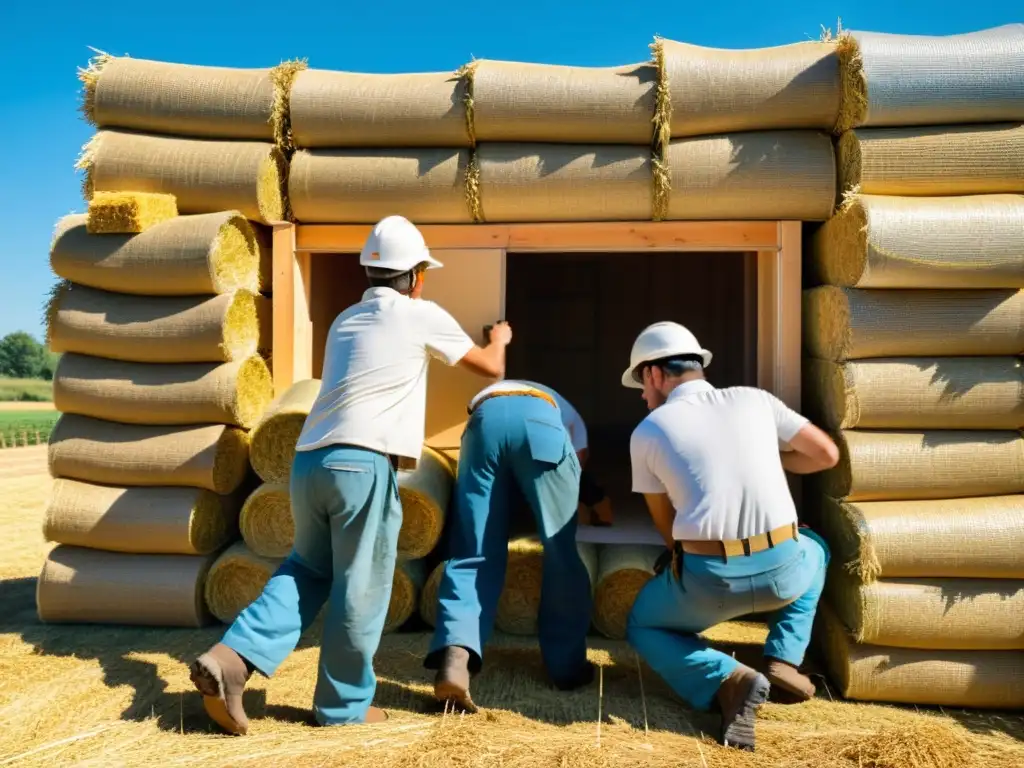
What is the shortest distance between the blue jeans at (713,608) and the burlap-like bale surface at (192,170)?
3207 mm

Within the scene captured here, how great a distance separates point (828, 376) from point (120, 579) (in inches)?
162

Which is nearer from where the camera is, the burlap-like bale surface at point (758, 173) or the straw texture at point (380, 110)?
the burlap-like bale surface at point (758, 173)

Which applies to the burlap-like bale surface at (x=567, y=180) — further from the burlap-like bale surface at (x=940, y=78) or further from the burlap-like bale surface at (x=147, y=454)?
the burlap-like bale surface at (x=147, y=454)

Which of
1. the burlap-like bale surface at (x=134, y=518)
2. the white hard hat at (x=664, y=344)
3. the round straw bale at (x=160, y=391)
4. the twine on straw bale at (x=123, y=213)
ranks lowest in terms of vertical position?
the burlap-like bale surface at (x=134, y=518)

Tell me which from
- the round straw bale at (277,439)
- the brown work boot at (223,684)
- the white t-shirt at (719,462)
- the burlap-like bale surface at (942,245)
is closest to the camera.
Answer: the brown work boot at (223,684)

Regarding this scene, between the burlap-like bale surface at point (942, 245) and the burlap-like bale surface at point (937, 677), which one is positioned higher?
the burlap-like bale surface at point (942, 245)

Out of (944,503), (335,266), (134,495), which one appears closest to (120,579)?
(134,495)

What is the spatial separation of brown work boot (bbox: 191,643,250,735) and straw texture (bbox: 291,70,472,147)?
301 cm

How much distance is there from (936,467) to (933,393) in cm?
37

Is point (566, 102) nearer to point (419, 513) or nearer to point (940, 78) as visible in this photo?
point (940, 78)

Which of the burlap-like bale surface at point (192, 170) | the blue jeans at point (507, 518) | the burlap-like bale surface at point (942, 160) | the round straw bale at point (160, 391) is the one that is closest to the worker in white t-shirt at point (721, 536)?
the blue jeans at point (507, 518)

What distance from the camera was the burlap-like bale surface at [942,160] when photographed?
4.31 m

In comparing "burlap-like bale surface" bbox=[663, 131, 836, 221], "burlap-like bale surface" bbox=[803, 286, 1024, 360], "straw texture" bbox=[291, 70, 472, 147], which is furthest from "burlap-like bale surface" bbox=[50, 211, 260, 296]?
"burlap-like bale surface" bbox=[803, 286, 1024, 360]

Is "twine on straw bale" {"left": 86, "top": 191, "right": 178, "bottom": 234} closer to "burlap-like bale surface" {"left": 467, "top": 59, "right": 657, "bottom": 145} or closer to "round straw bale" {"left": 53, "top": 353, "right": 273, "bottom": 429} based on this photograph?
"round straw bale" {"left": 53, "top": 353, "right": 273, "bottom": 429}
